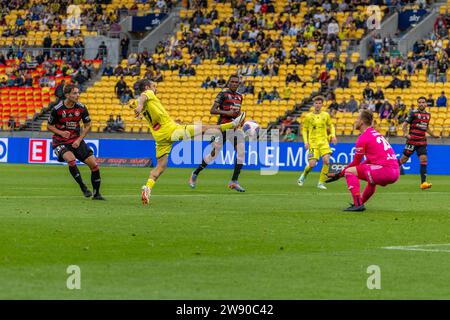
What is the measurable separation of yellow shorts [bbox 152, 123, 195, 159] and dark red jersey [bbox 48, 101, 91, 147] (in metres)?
1.93

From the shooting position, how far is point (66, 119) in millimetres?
21469

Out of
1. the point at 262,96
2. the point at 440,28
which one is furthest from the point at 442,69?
the point at 262,96

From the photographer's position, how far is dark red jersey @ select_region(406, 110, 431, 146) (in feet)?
99.3

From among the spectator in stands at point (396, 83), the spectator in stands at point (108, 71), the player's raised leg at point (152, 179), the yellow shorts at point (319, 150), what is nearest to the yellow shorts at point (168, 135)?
the player's raised leg at point (152, 179)

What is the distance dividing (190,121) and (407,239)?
36766 mm

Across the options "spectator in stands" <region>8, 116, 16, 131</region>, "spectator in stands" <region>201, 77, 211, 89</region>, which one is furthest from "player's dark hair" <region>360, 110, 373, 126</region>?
"spectator in stands" <region>8, 116, 16, 131</region>

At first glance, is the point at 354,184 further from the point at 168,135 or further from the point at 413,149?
the point at 413,149

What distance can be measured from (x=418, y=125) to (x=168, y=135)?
38.8 ft

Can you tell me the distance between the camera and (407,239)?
14516 mm

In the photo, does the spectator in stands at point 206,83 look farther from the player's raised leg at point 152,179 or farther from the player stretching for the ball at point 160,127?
the player's raised leg at point 152,179

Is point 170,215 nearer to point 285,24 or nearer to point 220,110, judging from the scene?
point 220,110

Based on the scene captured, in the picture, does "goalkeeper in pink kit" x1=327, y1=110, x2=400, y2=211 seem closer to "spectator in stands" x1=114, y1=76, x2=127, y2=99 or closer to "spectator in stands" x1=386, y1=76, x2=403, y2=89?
"spectator in stands" x1=386, y1=76, x2=403, y2=89

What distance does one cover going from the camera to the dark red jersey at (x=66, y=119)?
70.3ft
